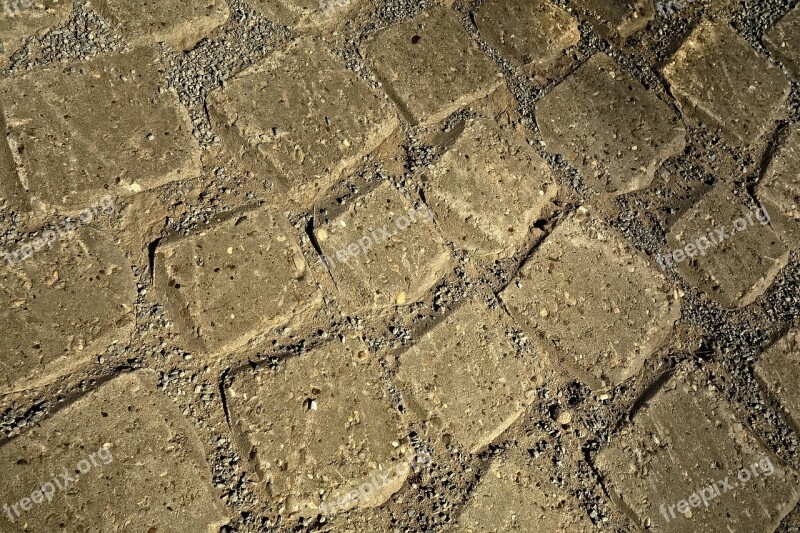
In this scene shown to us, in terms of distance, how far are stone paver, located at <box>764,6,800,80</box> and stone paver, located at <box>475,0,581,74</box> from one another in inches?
28.3

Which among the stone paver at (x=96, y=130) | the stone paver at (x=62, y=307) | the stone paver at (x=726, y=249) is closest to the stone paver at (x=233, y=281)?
the stone paver at (x=62, y=307)

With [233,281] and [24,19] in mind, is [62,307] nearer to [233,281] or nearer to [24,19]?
[233,281]

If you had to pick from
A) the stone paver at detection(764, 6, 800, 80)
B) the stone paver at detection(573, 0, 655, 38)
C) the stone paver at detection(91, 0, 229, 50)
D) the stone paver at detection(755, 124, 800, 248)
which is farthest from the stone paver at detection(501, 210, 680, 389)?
the stone paver at detection(91, 0, 229, 50)

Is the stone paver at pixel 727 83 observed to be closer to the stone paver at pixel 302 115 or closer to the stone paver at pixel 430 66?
the stone paver at pixel 430 66

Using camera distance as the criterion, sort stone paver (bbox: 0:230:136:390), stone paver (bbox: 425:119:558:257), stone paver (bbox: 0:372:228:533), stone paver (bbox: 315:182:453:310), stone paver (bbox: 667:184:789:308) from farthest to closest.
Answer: stone paver (bbox: 667:184:789:308) → stone paver (bbox: 425:119:558:257) → stone paver (bbox: 315:182:453:310) → stone paver (bbox: 0:230:136:390) → stone paver (bbox: 0:372:228:533)

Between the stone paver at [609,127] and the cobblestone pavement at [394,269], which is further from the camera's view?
the stone paver at [609,127]

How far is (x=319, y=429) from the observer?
183 centimetres

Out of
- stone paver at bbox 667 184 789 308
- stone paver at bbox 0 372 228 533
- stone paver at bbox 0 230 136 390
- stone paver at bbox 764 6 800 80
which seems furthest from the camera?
stone paver at bbox 764 6 800 80

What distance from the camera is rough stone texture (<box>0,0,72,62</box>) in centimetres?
203

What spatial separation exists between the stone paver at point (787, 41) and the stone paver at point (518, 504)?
1687 mm

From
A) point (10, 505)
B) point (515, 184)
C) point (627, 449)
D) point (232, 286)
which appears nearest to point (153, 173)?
point (232, 286)

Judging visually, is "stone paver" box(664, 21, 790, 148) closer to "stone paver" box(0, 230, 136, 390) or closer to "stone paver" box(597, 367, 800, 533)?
"stone paver" box(597, 367, 800, 533)

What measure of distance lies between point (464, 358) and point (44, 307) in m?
1.11

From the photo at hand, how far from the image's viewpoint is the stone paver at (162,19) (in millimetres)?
2119
